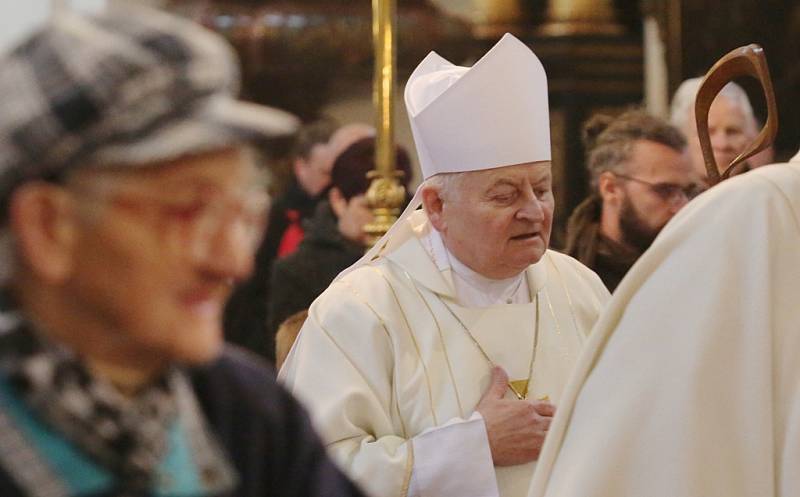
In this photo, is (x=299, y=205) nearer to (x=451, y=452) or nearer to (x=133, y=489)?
(x=451, y=452)

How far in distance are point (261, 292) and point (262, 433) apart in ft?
16.8

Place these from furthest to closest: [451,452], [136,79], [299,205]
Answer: [299,205] → [451,452] → [136,79]

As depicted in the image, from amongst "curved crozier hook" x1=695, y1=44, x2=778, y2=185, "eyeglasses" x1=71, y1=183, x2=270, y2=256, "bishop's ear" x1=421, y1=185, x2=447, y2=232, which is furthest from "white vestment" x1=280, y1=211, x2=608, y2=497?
"eyeglasses" x1=71, y1=183, x2=270, y2=256

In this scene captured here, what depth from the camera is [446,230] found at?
4.54m

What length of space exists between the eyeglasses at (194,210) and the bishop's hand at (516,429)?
8.17 feet

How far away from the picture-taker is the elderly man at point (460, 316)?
428 cm

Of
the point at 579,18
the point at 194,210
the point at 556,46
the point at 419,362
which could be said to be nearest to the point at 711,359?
the point at 419,362

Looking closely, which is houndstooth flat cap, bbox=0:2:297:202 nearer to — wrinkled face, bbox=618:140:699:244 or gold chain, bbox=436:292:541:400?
gold chain, bbox=436:292:541:400

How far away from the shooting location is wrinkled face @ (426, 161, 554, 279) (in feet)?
14.4

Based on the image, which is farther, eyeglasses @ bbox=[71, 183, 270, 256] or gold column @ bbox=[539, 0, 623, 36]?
gold column @ bbox=[539, 0, 623, 36]

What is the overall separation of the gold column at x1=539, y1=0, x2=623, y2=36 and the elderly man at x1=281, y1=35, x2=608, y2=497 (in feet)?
20.2

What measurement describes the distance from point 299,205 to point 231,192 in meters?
5.52

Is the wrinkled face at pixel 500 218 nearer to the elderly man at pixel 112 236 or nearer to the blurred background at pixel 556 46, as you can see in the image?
the elderly man at pixel 112 236

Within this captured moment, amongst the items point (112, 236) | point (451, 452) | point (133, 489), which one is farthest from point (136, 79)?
point (451, 452)
